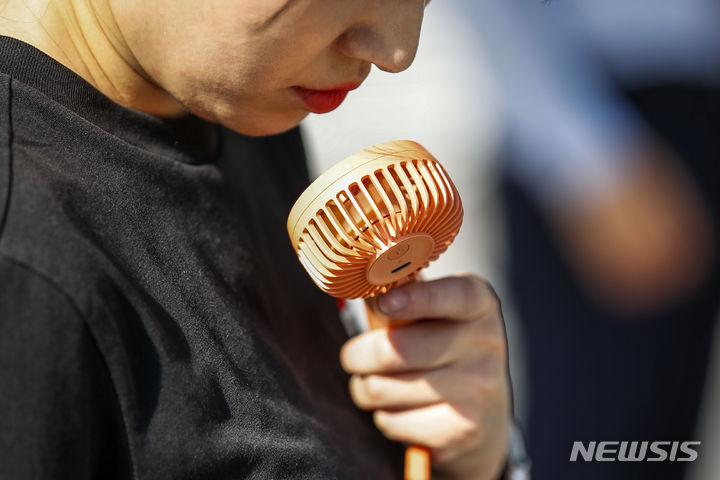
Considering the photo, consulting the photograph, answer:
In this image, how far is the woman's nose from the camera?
615 mm

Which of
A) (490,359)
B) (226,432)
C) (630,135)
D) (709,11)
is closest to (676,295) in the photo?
(630,135)

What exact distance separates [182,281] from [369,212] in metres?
0.20

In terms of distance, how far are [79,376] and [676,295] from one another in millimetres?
1742

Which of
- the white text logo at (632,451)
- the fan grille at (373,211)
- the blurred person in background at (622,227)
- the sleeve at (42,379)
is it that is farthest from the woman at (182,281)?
the blurred person in background at (622,227)

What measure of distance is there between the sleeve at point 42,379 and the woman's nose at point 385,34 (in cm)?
34

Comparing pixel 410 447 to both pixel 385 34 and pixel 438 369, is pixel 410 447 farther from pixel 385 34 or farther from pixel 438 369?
pixel 385 34

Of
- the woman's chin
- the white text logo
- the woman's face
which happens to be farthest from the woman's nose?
the white text logo

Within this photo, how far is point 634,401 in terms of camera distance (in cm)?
186

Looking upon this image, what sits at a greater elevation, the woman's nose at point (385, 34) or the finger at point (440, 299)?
the woman's nose at point (385, 34)

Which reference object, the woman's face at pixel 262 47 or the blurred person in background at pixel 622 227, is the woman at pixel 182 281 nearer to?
the woman's face at pixel 262 47

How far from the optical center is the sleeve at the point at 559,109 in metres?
1.86

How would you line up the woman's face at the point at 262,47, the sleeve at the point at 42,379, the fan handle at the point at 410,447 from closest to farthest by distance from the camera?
the sleeve at the point at 42,379
the woman's face at the point at 262,47
the fan handle at the point at 410,447

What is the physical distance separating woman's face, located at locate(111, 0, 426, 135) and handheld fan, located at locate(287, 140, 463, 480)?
0.30 ft

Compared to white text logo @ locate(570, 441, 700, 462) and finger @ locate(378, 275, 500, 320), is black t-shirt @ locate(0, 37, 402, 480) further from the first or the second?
white text logo @ locate(570, 441, 700, 462)
